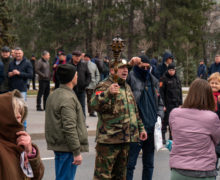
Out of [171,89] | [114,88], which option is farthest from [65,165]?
[171,89]

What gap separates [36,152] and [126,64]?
2216 millimetres

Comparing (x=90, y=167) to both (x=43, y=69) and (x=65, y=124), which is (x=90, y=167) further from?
(x=43, y=69)

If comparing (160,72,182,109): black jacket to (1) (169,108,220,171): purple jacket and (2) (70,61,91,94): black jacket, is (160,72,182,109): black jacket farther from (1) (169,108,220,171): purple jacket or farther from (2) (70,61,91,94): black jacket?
(1) (169,108,220,171): purple jacket

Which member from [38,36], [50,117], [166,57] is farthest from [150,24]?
[50,117]

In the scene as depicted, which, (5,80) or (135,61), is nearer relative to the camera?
(135,61)

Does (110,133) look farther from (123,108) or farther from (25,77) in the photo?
(25,77)

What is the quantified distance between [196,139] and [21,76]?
686 cm

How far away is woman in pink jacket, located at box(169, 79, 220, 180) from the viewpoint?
3992 mm

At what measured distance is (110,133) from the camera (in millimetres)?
5008

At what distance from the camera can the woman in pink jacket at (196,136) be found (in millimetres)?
3992

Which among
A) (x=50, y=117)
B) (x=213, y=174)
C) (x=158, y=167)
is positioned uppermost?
(x=50, y=117)

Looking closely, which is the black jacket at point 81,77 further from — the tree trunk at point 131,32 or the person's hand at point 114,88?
the tree trunk at point 131,32

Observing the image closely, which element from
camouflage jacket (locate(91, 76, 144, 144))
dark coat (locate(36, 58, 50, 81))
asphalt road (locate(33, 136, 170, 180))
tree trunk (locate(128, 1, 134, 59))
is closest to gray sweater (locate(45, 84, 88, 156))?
camouflage jacket (locate(91, 76, 144, 144))

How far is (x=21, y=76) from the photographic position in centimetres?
1026
